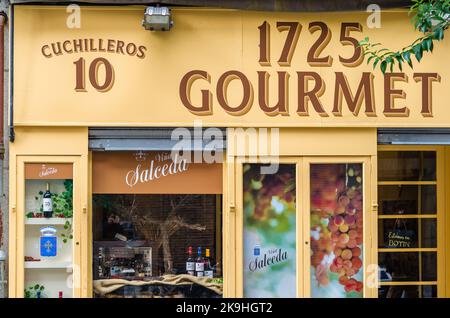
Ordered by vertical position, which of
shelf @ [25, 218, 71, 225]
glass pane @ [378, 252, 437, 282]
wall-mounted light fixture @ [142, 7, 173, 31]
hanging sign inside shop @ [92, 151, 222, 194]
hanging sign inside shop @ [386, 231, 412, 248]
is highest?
wall-mounted light fixture @ [142, 7, 173, 31]

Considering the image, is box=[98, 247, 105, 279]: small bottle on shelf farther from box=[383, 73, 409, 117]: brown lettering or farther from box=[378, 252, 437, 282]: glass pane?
box=[383, 73, 409, 117]: brown lettering

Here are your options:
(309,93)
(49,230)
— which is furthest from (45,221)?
(309,93)

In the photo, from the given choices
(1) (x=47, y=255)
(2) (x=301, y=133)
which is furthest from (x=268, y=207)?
(1) (x=47, y=255)

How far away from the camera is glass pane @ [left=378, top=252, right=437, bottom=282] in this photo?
10367 millimetres

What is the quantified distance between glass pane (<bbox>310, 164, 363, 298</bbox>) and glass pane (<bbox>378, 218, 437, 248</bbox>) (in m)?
0.77

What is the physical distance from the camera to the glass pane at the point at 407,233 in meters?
10.2

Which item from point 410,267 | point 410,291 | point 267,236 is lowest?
point 410,291

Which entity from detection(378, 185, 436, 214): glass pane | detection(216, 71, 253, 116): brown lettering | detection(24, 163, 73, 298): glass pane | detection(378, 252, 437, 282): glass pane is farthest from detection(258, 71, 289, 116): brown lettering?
detection(378, 252, 437, 282): glass pane

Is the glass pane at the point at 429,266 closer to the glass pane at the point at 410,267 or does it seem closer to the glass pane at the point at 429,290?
the glass pane at the point at 410,267

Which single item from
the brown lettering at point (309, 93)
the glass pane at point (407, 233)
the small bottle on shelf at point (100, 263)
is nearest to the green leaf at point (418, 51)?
the brown lettering at point (309, 93)

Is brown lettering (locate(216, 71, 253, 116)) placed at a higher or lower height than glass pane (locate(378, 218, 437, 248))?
higher

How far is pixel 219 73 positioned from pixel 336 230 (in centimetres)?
249

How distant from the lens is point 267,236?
31.2ft

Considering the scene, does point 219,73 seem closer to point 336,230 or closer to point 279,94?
point 279,94
